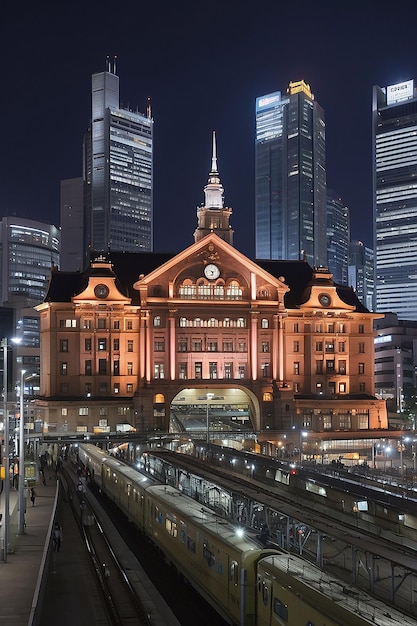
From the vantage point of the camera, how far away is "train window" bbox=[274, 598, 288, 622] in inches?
992

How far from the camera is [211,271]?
123 m

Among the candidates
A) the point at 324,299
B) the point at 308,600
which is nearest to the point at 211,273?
the point at 324,299

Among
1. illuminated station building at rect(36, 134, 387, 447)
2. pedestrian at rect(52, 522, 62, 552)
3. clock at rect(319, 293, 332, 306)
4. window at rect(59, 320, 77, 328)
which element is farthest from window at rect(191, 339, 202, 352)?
pedestrian at rect(52, 522, 62, 552)

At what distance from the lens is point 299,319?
12812 centimetres

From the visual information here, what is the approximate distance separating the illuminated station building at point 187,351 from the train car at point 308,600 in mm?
90114

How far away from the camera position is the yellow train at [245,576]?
22984 millimetres

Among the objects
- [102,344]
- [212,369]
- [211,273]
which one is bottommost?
[212,369]

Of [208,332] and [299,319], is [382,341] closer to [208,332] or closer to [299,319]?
[299,319]

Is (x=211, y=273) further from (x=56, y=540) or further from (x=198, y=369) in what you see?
(x=56, y=540)

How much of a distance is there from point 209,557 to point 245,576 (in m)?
4.67

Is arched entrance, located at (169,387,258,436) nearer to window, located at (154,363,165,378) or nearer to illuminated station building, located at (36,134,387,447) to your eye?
illuminated station building, located at (36,134,387,447)

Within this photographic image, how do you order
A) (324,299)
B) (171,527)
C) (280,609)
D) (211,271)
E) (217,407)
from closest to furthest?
(280,609) < (171,527) < (211,271) < (217,407) < (324,299)

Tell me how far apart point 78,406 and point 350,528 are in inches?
3377

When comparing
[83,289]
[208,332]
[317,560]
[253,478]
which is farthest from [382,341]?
[317,560]
